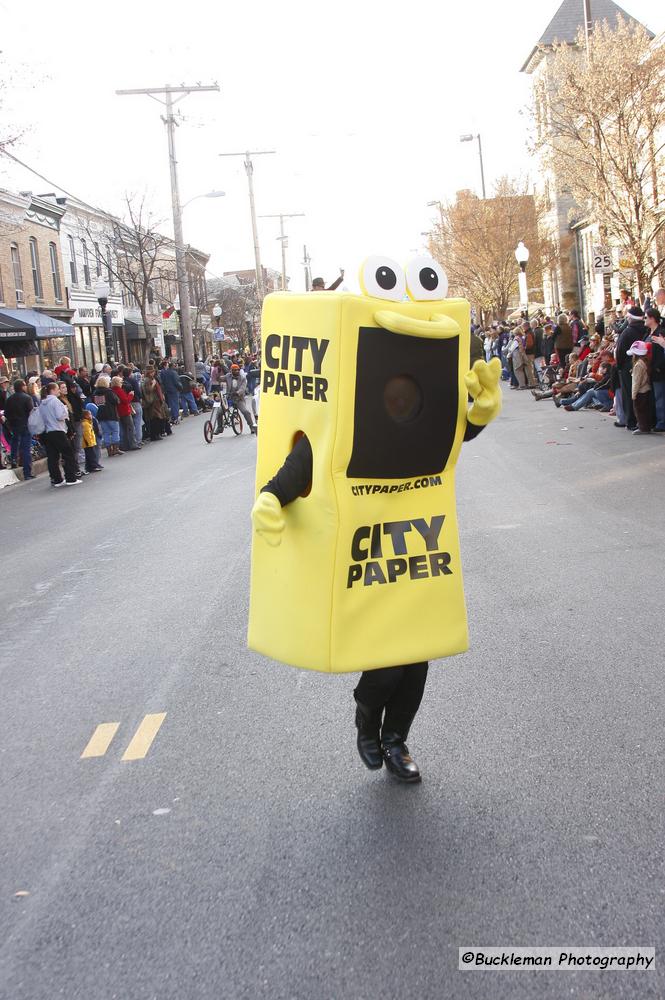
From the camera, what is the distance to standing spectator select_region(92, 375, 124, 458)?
2161 centimetres

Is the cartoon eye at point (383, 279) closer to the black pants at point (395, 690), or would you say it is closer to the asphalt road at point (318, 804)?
the black pants at point (395, 690)

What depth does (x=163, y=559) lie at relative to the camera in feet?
31.0

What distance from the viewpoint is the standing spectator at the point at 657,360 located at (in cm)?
1502

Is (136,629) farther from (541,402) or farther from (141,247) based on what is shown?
(141,247)

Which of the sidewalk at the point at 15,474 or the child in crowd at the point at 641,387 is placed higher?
the child in crowd at the point at 641,387

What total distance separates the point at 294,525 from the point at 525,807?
1363 mm

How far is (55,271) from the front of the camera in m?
44.0

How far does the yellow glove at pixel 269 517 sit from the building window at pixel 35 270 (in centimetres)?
3980

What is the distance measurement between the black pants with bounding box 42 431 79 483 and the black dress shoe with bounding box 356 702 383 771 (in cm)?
1411

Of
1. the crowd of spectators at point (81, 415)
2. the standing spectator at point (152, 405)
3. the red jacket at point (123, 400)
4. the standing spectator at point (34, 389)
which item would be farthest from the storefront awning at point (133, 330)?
the standing spectator at point (34, 389)

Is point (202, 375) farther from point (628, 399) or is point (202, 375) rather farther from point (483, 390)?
point (483, 390)

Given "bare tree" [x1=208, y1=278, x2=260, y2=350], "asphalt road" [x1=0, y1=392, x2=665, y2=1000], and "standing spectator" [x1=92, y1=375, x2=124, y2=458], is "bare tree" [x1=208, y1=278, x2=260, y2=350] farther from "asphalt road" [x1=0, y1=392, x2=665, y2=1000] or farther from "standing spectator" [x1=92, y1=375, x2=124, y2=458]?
"asphalt road" [x1=0, y1=392, x2=665, y2=1000]

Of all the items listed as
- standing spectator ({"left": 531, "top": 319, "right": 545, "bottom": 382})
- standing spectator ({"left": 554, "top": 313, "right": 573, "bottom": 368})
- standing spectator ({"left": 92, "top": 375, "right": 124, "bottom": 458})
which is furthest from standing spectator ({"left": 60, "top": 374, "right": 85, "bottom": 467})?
standing spectator ({"left": 531, "top": 319, "right": 545, "bottom": 382})

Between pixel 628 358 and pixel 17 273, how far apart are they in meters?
28.9
